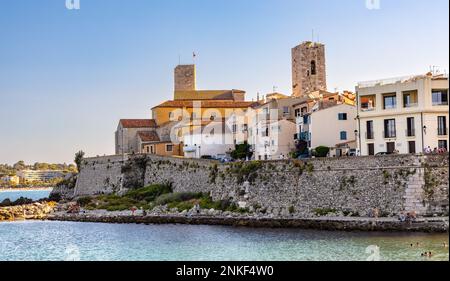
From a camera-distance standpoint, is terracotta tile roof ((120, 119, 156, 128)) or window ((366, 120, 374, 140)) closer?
window ((366, 120, 374, 140))

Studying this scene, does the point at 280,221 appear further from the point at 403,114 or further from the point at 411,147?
the point at 403,114

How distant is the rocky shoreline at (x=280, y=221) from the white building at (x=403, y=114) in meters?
5.63

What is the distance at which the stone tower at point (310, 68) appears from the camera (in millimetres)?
61406

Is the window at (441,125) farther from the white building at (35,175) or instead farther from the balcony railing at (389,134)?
the white building at (35,175)

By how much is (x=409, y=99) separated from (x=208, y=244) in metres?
13.3

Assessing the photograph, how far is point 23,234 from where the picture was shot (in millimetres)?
34844

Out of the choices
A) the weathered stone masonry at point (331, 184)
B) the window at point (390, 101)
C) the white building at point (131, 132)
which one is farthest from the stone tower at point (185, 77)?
the window at point (390, 101)

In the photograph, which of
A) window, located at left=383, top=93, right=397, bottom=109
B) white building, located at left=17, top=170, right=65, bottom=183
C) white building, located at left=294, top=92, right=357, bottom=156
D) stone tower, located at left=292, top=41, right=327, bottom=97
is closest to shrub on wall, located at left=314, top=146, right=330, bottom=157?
white building, located at left=294, top=92, right=357, bottom=156

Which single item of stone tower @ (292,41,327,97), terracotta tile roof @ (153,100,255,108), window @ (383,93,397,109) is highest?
stone tower @ (292,41,327,97)

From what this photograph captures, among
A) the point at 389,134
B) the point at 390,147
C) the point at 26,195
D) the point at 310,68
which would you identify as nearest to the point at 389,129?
the point at 389,134

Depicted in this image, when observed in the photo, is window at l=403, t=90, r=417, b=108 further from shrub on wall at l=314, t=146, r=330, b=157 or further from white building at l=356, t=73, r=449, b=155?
shrub on wall at l=314, t=146, r=330, b=157

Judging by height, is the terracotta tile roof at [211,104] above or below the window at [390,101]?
above

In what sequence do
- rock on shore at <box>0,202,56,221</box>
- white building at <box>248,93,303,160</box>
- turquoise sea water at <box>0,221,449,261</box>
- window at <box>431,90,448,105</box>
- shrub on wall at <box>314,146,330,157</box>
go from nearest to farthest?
turquoise sea water at <box>0,221,449,261</box> → window at <box>431,90,448,105</box> → shrub on wall at <box>314,146,330,157</box> → white building at <box>248,93,303,160</box> → rock on shore at <box>0,202,56,221</box>

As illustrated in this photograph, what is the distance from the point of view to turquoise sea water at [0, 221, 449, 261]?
2253cm
